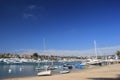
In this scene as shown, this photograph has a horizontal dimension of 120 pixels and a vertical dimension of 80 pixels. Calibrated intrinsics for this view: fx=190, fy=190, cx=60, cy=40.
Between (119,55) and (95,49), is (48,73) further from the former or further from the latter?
(119,55)

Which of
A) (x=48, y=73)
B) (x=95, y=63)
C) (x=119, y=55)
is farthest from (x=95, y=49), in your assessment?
(x=48, y=73)

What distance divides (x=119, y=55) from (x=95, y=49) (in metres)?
56.7

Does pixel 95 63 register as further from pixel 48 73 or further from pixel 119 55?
pixel 48 73

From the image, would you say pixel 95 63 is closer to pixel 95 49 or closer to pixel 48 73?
pixel 95 49

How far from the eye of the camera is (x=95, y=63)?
366 feet

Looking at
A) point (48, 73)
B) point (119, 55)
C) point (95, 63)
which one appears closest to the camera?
point (48, 73)

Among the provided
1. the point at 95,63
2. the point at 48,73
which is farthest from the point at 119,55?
the point at 48,73

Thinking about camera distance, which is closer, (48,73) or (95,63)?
(48,73)

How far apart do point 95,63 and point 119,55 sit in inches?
2221

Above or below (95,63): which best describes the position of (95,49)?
above

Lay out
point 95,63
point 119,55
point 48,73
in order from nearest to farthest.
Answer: point 48,73 → point 95,63 → point 119,55

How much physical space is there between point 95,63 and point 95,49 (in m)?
8.22

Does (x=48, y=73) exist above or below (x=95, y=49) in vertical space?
below

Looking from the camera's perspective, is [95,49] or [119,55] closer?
[95,49]
